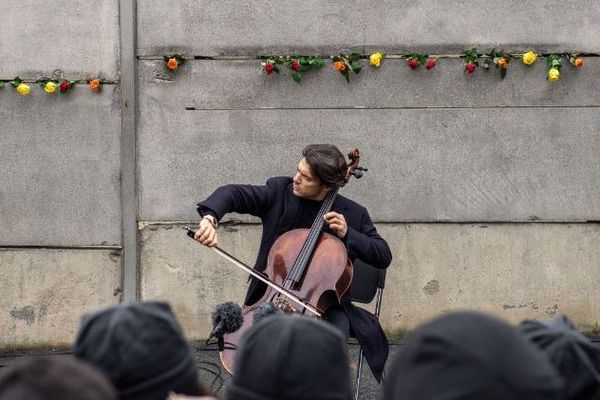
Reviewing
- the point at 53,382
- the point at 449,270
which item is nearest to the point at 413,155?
the point at 449,270

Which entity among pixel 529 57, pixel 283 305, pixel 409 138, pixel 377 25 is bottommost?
pixel 283 305

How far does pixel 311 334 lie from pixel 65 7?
4.33m

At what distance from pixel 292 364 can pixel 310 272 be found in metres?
2.14

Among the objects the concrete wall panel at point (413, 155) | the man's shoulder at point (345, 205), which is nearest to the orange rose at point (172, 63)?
the concrete wall panel at point (413, 155)

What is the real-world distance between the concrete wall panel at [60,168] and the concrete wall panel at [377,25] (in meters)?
0.70

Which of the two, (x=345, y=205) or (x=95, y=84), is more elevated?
(x=95, y=84)

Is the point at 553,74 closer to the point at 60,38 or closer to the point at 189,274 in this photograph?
the point at 189,274

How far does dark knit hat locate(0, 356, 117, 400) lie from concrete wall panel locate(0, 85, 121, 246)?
438 cm

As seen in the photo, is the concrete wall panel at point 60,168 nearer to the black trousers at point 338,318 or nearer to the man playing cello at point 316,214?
the man playing cello at point 316,214

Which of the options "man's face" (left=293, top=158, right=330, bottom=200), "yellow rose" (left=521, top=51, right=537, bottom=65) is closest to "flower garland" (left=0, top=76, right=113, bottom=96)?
"man's face" (left=293, top=158, right=330, bottom=200)

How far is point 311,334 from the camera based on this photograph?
7.25 ft

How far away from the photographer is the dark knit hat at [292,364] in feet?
7.02

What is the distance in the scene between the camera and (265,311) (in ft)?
12.7

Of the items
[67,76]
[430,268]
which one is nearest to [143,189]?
[67,76]
